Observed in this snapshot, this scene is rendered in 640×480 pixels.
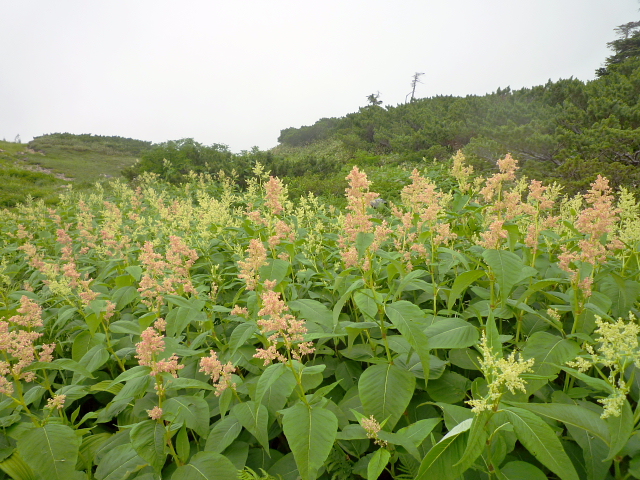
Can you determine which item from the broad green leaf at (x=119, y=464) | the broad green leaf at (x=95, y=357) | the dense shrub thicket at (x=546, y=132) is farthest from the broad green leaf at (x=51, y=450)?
the dense shrub thicket at (x=546, y=132)

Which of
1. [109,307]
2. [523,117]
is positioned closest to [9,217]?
[109,307]

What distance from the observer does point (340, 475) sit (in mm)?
2127

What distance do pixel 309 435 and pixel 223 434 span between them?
0.80m

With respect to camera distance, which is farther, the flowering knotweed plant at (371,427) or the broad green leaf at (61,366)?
the broad green leaf at (61,366)

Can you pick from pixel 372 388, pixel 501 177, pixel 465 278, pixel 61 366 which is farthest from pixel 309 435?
pixel 501 177

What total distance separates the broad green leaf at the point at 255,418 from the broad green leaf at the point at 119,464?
72 centimetres

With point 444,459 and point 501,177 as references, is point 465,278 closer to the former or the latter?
point 501,177

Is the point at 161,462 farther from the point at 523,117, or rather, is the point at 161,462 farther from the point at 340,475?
the point at 523,117

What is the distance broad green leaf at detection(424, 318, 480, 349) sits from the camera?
7.14ft

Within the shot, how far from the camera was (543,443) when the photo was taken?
4.73ft

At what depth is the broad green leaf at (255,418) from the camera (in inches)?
82.8

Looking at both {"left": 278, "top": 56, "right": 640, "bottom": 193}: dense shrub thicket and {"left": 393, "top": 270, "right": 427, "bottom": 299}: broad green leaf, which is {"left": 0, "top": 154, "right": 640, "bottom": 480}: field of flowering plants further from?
{"left": 278, "top": 56, "right": 640, "bottom": 193}: dense shrub thicket

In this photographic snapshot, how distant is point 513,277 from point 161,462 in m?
2.67

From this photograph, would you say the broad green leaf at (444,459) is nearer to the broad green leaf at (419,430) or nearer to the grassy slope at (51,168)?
the broad green leaf at (419,430)
